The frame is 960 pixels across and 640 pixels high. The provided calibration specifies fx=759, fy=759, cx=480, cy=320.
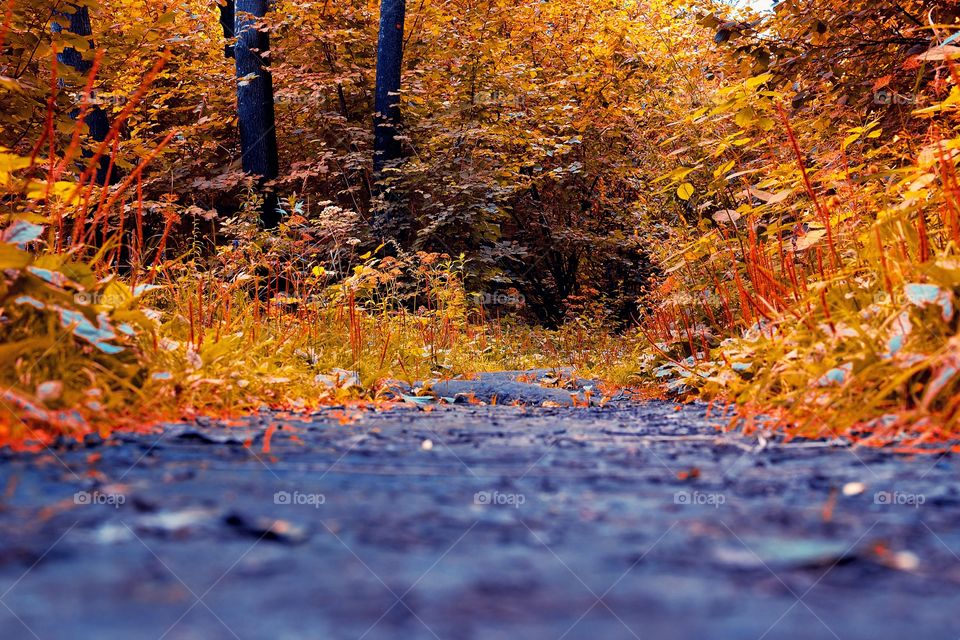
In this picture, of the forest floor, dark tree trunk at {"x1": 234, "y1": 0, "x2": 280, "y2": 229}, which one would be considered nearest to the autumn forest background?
dark tree trunk at {"x1": 234, "y1": 0, "x2": 280, "y2": 229}

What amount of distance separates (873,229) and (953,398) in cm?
96

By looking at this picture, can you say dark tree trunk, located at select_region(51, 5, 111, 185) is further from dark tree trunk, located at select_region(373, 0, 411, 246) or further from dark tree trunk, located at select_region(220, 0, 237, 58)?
dark tree trunk, located at select_region(220, 0, 237, 58)

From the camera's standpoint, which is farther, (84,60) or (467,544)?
(84,60)

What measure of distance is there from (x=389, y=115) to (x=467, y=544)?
10.2 meters

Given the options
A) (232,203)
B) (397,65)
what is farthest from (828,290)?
(232,203)

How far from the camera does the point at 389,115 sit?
10680 mm

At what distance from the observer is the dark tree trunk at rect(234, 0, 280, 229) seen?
10.4m

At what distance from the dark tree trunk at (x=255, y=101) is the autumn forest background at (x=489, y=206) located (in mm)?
42

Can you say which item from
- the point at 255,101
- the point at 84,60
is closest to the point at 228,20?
the point at 255,101

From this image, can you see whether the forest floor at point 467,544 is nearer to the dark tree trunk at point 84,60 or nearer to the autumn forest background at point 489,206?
the autumn forest background at point 489,206

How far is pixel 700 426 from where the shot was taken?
2627 millimetres

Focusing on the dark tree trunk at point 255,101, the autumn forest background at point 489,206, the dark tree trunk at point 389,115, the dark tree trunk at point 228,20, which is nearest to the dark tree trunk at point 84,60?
the autumn forest background at point 489,206

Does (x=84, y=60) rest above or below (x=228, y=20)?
below

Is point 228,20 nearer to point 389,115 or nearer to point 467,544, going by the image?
point 389,115
